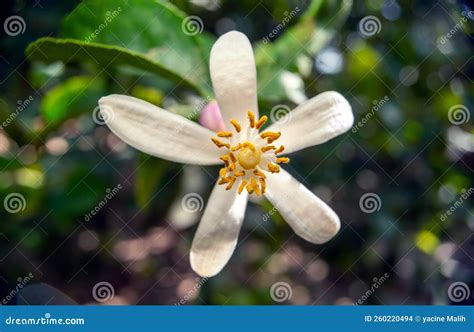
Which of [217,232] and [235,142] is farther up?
[235,142]

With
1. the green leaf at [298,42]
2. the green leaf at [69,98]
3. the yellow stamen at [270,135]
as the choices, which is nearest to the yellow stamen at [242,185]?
the yellow stamen at [270,135]

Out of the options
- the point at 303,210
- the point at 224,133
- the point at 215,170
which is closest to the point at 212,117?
the point at 224,133

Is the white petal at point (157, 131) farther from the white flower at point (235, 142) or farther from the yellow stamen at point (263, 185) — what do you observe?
the yellow stamen at point (263, 185)

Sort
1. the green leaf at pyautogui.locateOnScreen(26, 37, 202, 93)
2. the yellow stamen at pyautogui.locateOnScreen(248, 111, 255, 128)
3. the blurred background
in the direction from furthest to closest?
1. the blurred background
2. the yellow stamen at pyautogui.locateOnScreen(248, 111, 255, 128)
3. the green leaf at pyautogui.locateOnScreen(26, 37, 202, 93)

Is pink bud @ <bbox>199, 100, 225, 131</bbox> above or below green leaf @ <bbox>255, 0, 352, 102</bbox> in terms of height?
below

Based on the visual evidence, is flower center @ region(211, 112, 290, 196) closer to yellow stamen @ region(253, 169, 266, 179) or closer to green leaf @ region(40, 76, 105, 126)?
yellow stamen @ region(253, 169, 266, 179)

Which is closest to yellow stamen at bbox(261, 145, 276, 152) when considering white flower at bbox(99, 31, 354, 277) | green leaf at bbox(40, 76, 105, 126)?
white flower at bbox(99, 31, 354, 277)

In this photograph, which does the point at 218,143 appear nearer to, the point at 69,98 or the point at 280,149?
the point at 280,149
